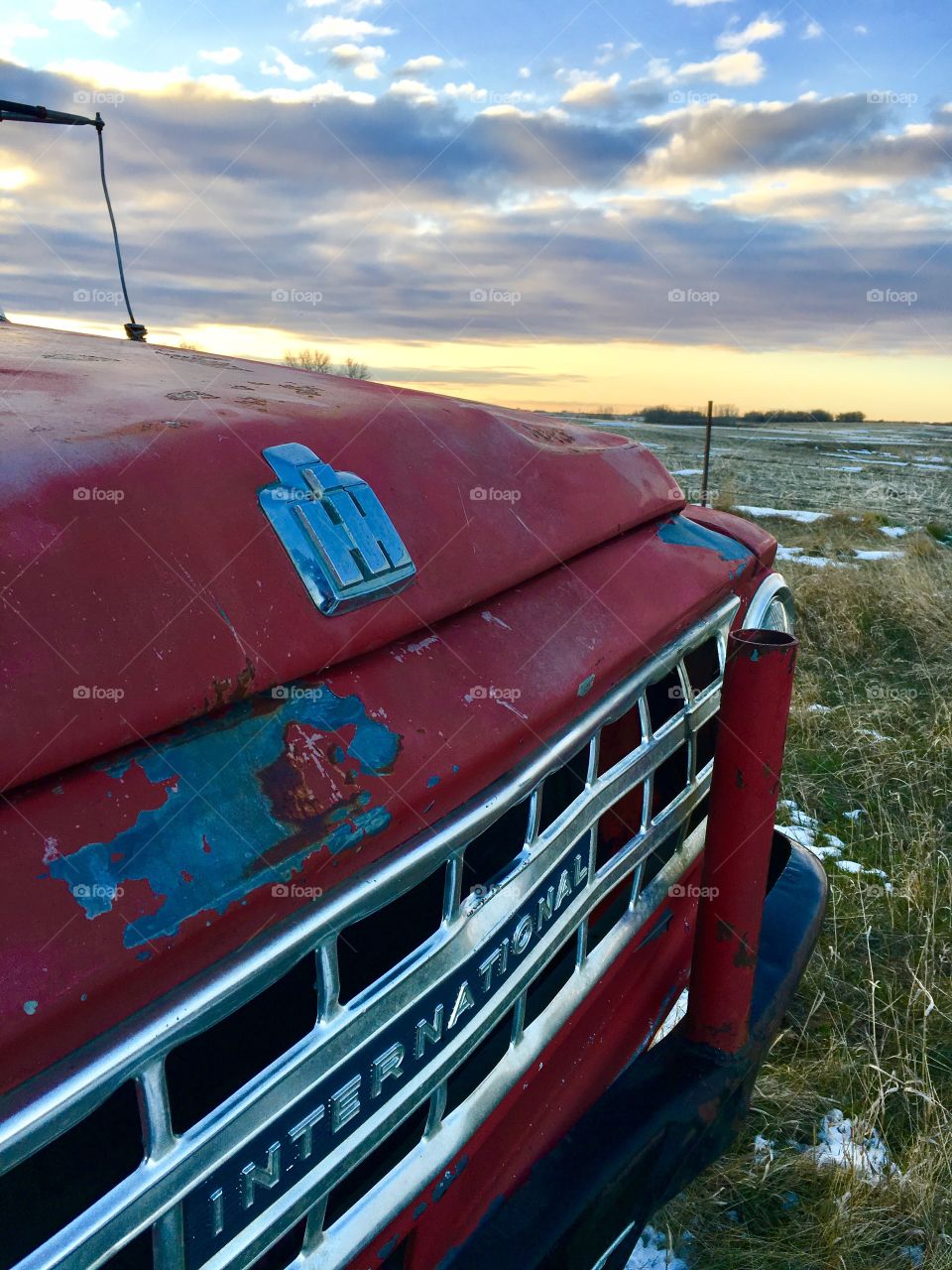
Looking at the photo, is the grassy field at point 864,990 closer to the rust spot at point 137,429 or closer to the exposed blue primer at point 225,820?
the exposed blue primer at point 225,820

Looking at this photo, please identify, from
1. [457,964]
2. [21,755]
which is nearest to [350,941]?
[457,964]

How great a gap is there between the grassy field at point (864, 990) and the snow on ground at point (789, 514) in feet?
15.9

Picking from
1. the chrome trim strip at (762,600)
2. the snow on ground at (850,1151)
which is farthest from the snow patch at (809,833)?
the chrome trim strip at (762,600)

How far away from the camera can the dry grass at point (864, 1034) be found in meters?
1.95

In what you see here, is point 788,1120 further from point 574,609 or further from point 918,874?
point 574,609

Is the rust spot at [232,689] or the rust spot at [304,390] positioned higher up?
the rust spot at [304,390]

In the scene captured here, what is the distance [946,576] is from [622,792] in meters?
6.64

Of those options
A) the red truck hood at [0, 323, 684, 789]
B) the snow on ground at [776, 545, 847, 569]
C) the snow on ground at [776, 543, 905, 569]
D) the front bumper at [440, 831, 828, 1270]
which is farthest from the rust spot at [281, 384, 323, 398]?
the snow on ground at [776, 543, 905, 569]

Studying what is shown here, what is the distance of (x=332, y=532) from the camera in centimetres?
104

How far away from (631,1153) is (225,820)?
0.93m

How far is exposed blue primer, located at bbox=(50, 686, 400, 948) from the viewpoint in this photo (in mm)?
732

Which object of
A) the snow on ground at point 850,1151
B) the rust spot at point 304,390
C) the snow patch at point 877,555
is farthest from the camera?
the snow patch at point 877,555

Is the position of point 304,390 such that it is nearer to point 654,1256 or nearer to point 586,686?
point 586,686

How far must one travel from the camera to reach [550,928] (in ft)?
4.02
